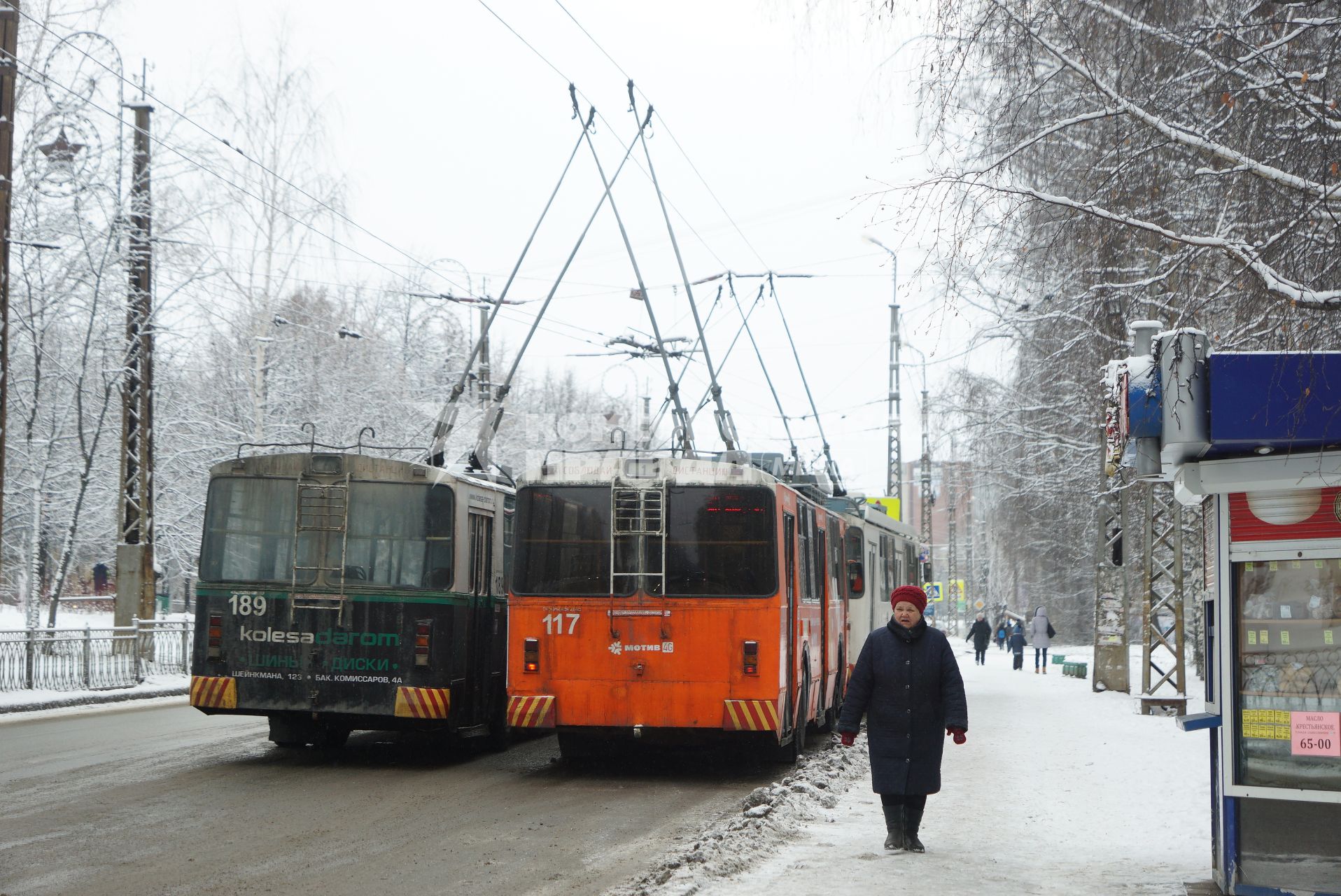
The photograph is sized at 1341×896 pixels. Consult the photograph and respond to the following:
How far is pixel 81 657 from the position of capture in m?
23.0

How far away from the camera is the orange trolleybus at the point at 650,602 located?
12.9m

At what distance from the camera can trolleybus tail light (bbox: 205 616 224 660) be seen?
1373cm

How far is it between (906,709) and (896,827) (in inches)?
26.2

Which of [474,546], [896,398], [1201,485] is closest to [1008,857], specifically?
[1201,485]

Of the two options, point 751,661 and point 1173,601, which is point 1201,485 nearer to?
point 751,661

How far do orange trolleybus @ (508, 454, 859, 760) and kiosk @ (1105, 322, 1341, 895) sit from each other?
5831 mm

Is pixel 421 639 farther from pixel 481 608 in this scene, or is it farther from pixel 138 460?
pixel 138 460

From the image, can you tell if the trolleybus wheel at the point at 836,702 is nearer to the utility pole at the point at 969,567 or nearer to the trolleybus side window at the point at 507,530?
the trolleybus side window at the point at 507,530

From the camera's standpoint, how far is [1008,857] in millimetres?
8633

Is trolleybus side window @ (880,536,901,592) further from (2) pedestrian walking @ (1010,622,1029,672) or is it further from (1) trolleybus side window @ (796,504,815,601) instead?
(2) pedestrian walking @ (1010,622,1029,672)

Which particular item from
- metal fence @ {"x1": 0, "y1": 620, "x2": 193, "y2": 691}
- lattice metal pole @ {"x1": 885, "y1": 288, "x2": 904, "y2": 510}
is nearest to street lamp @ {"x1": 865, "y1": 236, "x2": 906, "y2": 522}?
lattice metal pole @ {"x1": 885, "y1": 288, "x2": 904, "y2": 510}

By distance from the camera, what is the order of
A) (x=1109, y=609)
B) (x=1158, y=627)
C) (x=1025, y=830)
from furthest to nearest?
(x=1109, y=609), (x=1158, y=627), (x=1025, y=830)

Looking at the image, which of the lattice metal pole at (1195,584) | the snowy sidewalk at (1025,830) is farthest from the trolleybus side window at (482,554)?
the lattice metal pole at (1195,584)

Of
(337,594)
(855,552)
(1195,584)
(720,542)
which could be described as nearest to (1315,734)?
(720,542)
